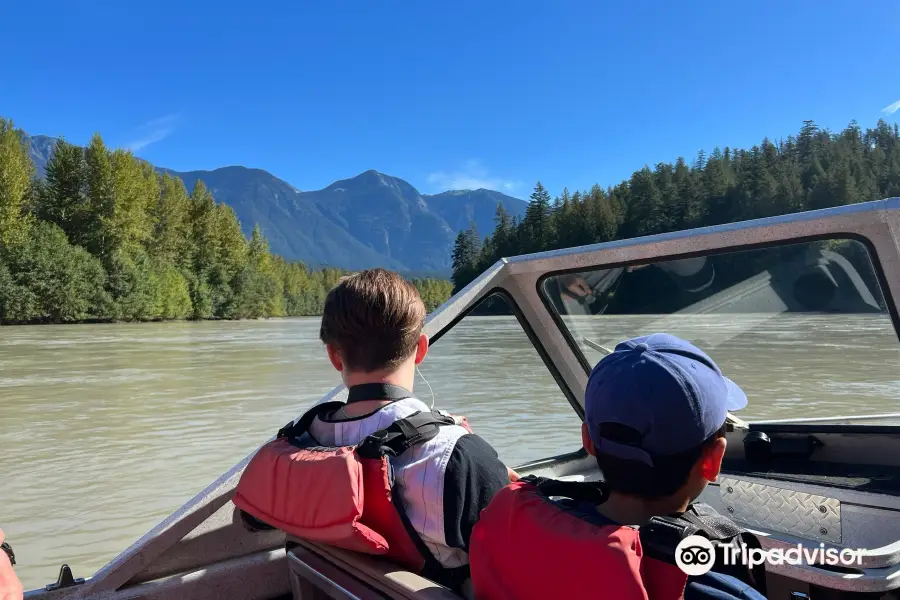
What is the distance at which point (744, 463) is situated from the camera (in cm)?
259

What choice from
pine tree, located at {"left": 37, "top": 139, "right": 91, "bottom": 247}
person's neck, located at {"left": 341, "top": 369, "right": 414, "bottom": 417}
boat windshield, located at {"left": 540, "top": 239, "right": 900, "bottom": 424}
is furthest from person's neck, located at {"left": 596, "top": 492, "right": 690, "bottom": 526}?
pine tree, located at {"left": 37, "top": 139, "right": 91, "bottom": 247}

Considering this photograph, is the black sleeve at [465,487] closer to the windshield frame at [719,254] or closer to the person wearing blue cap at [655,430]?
the person wearing blue cap at [655,430]

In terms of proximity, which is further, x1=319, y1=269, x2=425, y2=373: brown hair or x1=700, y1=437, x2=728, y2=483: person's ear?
x1=319, y1=269, x2=425, y2=373: brown hair

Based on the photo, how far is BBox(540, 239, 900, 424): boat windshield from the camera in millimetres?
2006

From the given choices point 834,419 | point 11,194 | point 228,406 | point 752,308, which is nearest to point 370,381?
point 752,308

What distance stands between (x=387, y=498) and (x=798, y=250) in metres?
1.40

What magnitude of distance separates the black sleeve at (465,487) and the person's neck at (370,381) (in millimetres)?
231

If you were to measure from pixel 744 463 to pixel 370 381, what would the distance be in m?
1.67

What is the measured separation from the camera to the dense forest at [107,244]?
49000 mm

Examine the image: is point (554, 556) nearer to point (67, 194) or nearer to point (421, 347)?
point (421, 347)

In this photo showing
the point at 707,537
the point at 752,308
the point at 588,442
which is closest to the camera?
the point at 707,537

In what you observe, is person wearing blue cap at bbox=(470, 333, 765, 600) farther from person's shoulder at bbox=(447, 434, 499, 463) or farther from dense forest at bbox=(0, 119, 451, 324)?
dense forest at bbox=(0, 119, 451, 324)

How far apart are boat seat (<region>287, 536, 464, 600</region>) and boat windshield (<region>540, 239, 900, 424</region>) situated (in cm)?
112

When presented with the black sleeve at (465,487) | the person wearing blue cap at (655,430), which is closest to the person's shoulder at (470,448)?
the black sleeve at (465,487)
